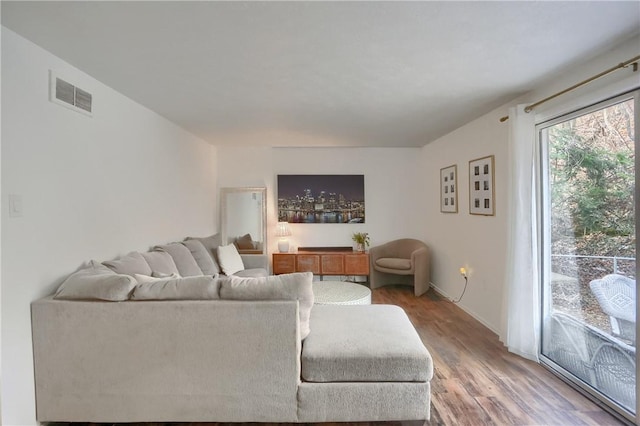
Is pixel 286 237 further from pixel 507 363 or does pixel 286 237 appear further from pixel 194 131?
pixel 507 363

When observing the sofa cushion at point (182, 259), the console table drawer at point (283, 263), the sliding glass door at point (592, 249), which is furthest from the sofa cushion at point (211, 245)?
the sliding glass door at point (592, 249)

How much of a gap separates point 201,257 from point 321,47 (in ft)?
8.63

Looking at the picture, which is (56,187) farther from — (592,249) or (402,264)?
(402,264)

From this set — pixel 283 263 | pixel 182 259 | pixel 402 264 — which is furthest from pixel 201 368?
pixel 402 264

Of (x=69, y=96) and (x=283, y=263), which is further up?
(x=69, y=96)

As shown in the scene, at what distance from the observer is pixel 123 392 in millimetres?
1922

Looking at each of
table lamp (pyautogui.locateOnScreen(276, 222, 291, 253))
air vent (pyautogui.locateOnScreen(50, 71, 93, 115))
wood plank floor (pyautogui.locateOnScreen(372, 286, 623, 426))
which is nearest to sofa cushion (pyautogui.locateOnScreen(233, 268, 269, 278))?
table lamp (pyautogui.locateOnScreen(276, 222, 291, 253))

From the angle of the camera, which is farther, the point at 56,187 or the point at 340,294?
the point at 340,294

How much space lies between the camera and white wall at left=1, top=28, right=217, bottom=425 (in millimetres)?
1820

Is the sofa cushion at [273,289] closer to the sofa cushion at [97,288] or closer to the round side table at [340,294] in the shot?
the sofa cushion at [97,288]

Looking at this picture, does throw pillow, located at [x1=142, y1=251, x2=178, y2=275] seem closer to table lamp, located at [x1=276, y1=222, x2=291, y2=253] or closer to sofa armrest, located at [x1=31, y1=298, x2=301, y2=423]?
sofa armrest, located at [x1=31, y1=298, x2=301, y2=423]

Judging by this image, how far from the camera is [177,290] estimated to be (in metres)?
1.97

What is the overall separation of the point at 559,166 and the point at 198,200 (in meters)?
4.14

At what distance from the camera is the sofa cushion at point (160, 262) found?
2842mm
